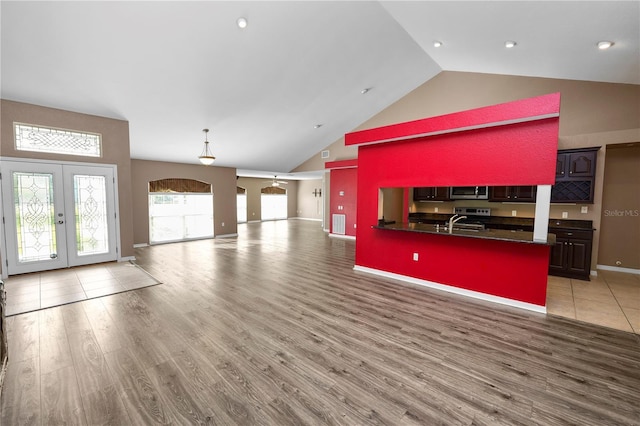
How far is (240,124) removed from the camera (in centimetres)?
664

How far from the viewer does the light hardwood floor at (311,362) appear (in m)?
1.81

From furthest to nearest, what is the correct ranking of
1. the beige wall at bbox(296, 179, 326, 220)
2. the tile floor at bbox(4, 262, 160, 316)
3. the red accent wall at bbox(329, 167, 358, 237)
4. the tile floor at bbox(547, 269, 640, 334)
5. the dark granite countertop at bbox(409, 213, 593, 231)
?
the beige wall at bbox(296, 179, 326, 220) < the red accent wall at bbox(329, 167, 358, 237) < the dark granite countertop at bbox(409, 213, 593, 231) < the tile floor at bbox(4, 262, 160, 316) < the tile floor at bbox(547, 269, 640, 334)

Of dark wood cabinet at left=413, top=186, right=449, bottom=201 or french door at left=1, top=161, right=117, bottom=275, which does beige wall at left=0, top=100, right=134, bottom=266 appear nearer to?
french door at left=1, top=161, right=117, bottom=275

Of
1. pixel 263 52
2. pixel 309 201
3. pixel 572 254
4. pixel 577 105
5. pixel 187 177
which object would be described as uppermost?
pixel 263 52

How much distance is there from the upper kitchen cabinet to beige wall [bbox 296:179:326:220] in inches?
439

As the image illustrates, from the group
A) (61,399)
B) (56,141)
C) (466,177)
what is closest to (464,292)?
(466,177)

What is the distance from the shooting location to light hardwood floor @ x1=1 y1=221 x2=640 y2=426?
181 centimetres

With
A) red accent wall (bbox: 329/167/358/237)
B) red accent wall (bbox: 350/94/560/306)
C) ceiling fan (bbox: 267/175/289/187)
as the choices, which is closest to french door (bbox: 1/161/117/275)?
red accent wall (bbox: 350/94/560/306)

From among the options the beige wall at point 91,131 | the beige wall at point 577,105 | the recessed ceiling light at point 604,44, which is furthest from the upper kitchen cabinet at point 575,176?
the beige wall at point 91,131

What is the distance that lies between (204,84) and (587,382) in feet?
20.7

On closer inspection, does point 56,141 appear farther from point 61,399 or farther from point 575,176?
point 575,176

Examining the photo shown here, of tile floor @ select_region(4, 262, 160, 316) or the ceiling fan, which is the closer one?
tile floor @ select_region(4, 262, 160, 316)

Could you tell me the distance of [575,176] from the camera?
487 centimetres

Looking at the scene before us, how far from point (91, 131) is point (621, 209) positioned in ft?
34.2
